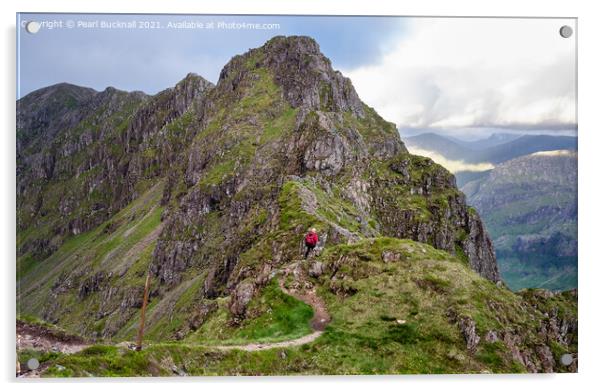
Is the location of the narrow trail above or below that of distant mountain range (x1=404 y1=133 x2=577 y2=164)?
below

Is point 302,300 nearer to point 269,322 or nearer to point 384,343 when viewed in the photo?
point 269,322

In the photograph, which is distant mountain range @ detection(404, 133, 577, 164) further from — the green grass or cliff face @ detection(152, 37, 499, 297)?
the green grass

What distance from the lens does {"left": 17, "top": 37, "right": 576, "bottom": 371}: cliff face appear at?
25984 mm

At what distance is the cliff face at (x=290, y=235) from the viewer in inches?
1023

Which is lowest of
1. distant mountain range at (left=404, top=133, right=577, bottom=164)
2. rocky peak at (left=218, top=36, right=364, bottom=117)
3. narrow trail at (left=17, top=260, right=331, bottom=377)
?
narrow trail at (left=17, top=260, right=331, bottom=377)

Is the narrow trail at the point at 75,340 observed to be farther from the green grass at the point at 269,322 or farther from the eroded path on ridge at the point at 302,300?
the green grass at the point at 269,322

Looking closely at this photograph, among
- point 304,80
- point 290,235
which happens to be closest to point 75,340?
point 290,235

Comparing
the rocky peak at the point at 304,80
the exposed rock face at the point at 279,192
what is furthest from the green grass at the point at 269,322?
the rocky peak at the point at 304,80

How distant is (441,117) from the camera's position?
32.6m

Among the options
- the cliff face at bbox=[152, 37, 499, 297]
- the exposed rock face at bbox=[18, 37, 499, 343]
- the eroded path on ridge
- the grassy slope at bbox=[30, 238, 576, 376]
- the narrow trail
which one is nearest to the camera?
the grassy slope at bbox=[30, 238, 576, 376]

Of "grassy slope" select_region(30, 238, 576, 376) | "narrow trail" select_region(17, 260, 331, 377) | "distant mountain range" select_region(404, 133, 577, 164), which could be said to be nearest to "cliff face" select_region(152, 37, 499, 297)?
"distant mountain range" select_region(404, 133, 577, 164)
